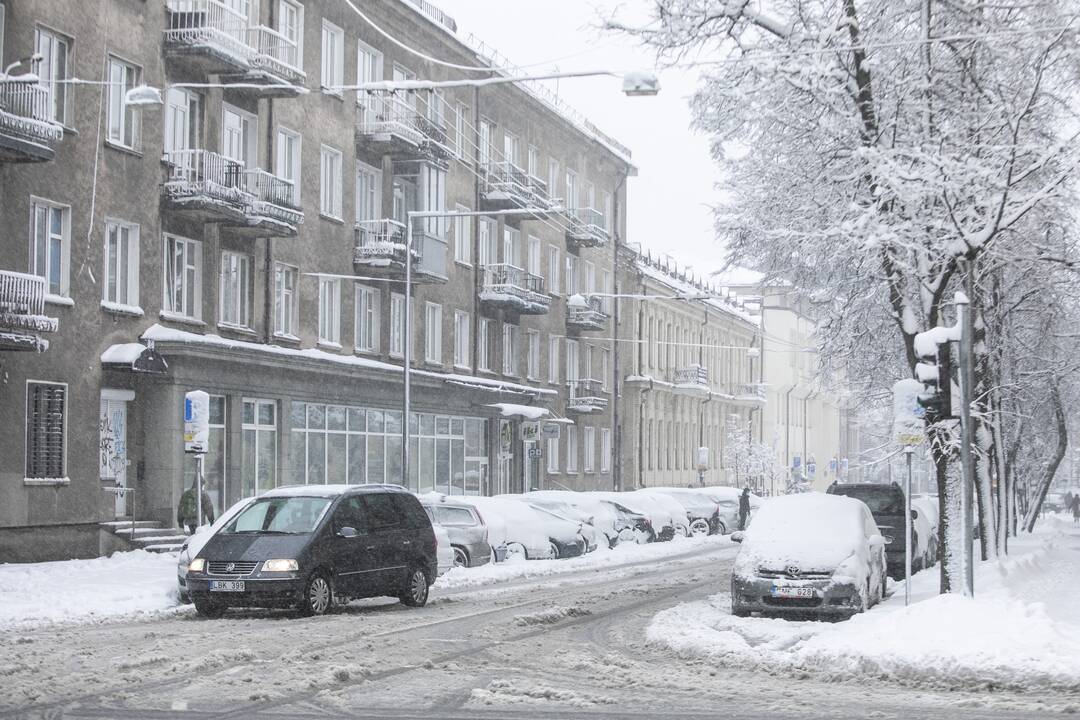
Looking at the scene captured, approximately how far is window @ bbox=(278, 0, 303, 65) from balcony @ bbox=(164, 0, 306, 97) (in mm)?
1338

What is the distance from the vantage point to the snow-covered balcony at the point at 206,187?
31.5 metres

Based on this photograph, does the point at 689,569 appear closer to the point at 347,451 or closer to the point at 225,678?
the point at 347,451

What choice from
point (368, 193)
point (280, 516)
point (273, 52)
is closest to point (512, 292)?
point (368, 193)

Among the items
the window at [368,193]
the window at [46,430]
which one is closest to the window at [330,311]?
the window at [368,193]

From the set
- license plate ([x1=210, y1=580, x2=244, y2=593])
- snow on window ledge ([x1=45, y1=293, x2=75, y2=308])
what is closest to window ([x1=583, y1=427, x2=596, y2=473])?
snow on window ledge ([x1=45, y1=293, x2=75, y2=308])

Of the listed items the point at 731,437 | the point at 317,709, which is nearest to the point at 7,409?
the point at 317,709

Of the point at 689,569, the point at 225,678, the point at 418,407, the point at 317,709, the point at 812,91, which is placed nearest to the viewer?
the point at 317,709

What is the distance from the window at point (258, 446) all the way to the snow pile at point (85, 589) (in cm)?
575

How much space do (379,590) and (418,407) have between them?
955 inches

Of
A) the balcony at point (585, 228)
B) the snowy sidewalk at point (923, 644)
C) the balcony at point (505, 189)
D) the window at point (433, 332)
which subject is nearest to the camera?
the snowy sidewalk at point (923, 644)

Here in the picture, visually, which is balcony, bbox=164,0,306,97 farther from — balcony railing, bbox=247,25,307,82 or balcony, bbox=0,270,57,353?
balcony, bbox=0,270,57,353

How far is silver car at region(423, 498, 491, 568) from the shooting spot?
2938 cm

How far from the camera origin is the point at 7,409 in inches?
1086

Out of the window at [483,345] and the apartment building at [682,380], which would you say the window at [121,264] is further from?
the apartment building at [682,380]
